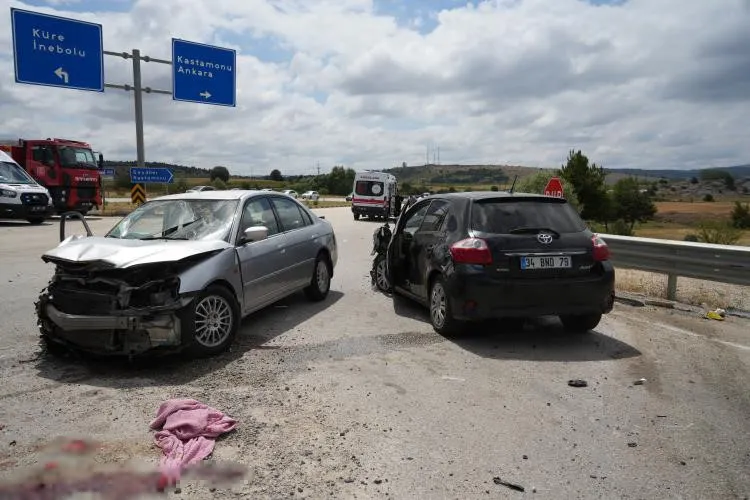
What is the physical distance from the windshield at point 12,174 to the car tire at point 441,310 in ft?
62.1

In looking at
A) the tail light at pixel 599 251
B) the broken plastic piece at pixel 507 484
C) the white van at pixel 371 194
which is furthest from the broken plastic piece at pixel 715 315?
the white van at pixel 371 194

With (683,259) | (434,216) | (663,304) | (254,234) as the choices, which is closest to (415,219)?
(434,216)

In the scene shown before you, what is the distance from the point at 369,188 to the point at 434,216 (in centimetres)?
2491

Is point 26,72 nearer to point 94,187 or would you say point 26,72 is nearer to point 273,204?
point 94,187

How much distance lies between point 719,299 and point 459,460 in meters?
6.55

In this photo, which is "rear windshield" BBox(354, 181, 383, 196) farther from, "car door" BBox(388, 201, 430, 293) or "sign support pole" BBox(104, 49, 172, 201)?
"car door" BBox(388, 201, 430, 293)

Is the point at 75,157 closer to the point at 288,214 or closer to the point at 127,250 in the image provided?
the point at 288,214

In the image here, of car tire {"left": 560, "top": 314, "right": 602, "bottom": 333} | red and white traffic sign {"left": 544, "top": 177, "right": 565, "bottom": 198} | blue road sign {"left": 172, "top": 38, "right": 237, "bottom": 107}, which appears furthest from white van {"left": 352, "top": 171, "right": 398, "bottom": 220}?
car tire {"left": 560, "top": 314, "right": 602, "bottom": 333}

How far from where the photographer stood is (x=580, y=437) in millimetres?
3619

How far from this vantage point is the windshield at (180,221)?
571cm

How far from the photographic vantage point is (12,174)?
64.8 ft

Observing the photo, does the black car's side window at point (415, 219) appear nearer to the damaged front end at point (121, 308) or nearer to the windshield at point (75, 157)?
the damaged front end at point (121, 308)

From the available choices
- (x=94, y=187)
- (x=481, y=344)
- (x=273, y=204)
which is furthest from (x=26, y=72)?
(x=481, y=344)

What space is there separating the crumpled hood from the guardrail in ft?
20.6
